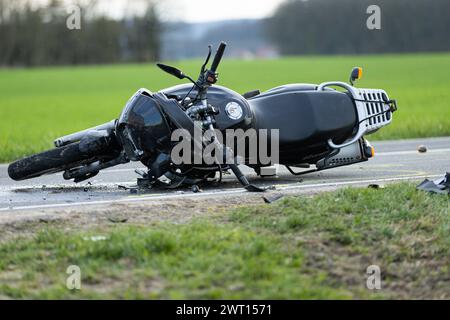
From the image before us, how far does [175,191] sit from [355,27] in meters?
85.8

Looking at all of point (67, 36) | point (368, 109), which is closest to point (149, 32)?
point (67, 36)

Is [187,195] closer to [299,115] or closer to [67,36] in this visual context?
[299,115]

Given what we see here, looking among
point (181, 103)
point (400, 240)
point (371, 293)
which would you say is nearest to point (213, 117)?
point (181, 103)

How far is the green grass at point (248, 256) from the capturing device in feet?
19.0

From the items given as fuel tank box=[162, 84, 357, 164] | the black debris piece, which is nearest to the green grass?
the black debris piece

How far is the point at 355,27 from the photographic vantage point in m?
92.4

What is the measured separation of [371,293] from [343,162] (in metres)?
3.88

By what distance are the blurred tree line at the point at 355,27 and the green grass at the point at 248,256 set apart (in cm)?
5382

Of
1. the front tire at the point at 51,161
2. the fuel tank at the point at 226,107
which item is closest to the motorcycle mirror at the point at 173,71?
the fuel tank at the point at 226,107

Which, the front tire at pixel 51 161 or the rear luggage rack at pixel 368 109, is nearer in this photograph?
the front tire at pixel 51 161

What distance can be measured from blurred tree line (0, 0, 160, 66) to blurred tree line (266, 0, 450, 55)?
19067mm

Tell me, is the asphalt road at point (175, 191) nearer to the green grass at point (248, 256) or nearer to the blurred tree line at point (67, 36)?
the green grass at point (248, 256)

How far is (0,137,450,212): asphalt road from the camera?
28.2ft

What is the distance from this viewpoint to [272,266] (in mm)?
6055
